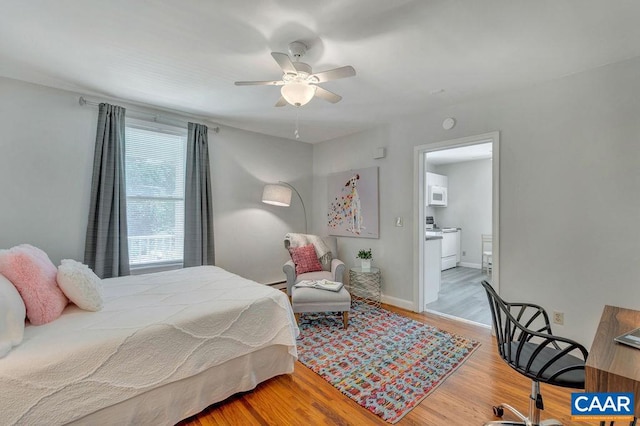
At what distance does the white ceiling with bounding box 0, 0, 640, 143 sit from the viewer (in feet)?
5.58

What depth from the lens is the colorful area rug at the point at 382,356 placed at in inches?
79.4

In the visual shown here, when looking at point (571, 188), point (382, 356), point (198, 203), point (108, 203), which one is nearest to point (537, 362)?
point (382, 356)

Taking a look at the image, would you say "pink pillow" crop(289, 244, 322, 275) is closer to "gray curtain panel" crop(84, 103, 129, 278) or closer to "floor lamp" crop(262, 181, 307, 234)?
"floor lamp" crop(262, 181, 307, 234)

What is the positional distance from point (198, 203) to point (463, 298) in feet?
13.2

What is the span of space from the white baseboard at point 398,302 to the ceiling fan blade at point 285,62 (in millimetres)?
3092

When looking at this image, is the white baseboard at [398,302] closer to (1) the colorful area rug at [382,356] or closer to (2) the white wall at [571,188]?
(1) the colorful area rug at [382,356]

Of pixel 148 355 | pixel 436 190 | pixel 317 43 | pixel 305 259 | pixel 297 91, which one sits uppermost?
pixel 317 43

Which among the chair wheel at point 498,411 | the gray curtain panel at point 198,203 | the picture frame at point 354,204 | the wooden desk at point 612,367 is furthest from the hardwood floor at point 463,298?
the gray curtain panel at point 198,203

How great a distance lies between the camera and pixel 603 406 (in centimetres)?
101

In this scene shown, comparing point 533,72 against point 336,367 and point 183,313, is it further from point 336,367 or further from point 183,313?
point 183,313

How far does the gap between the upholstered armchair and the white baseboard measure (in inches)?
34.4

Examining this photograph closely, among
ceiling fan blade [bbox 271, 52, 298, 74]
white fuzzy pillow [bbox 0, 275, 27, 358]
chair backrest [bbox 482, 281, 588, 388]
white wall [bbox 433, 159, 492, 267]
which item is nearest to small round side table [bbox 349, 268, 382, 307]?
→ chair backrest [bbox 482, 281, 588, 388]

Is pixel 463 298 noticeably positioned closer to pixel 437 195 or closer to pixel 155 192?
pixel 437 195

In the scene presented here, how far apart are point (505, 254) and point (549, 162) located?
0.97 m
